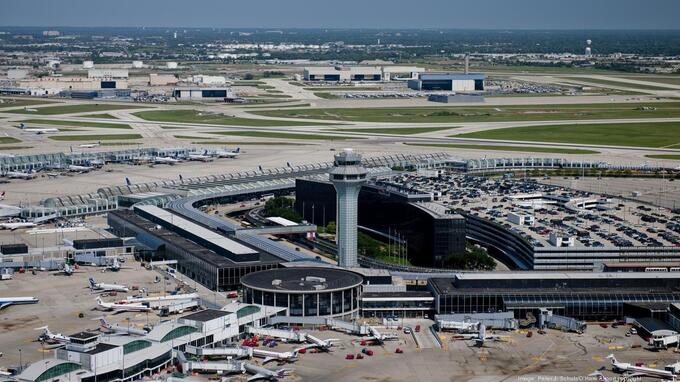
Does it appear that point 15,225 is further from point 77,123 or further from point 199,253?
point 77,123

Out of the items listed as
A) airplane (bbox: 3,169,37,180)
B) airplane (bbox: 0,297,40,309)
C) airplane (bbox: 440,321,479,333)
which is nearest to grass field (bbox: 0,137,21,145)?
airplane (bbox: 3,169,37,180)

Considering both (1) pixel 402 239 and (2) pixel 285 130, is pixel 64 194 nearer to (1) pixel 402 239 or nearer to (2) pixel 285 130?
(1) pixel 402 239

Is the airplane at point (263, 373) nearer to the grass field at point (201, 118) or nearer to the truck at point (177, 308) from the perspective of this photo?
the truck at point (177, 308)

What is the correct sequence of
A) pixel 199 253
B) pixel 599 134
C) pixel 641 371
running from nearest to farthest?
pixel 641 371 → pixel 199 253 → pixel 599 134

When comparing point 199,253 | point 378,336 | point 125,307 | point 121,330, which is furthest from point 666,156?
point 121,330

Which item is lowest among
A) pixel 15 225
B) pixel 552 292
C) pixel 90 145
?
pixel 90 145

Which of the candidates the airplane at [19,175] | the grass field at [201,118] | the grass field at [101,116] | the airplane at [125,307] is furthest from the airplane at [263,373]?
the grass field at [101,116]

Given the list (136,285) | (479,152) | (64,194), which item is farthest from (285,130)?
(136,285)
